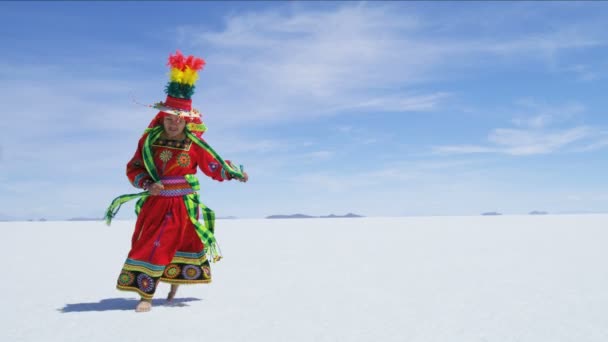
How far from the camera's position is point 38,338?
4.33m

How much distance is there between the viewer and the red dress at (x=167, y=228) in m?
5.60

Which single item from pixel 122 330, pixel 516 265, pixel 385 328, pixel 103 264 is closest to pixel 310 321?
pixel 385 328

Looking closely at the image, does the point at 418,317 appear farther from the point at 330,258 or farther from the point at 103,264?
the point at 103,264

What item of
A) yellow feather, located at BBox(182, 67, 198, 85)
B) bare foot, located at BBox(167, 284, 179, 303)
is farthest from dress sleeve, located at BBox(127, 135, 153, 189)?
bare foot, located at BBox(167, 284, 179, 303)

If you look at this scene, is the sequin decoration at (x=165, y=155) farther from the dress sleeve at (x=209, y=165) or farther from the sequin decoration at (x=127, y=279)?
the sequin decoration at (x=127, y=279)

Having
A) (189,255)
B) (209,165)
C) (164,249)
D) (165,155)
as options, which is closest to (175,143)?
(165,155)

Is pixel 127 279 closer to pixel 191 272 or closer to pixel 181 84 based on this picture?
pixel 191 272

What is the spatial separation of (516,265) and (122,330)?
6.02 meters

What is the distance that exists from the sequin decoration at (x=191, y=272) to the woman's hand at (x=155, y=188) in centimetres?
84

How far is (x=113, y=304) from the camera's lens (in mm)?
5840

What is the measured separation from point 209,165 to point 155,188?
0.60 meters

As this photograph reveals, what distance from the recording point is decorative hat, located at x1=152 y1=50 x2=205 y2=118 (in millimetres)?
5738

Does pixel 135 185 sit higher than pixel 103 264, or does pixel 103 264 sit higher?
pixel 135 185

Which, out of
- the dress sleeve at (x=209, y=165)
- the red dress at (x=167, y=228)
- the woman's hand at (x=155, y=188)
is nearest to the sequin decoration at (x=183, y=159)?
the red dress at (x=167, y=228)
